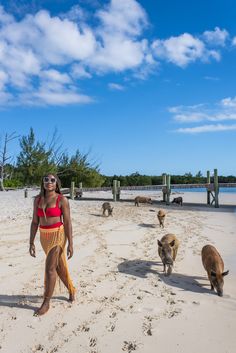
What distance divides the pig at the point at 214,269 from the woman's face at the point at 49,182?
117 inches

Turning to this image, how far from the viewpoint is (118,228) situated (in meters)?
12.7

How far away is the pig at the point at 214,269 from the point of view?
601 centimetres

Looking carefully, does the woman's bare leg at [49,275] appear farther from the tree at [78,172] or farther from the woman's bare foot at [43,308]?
the tree at [78,172]

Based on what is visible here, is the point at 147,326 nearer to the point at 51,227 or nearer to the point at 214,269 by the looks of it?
the point at 51,227

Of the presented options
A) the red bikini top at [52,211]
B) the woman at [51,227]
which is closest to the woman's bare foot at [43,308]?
the woman at [51,227]

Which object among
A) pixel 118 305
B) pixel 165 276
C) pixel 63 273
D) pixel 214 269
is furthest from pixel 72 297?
pixel 214 269

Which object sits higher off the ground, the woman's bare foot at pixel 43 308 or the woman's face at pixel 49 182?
the woman's face at pixel 49 182

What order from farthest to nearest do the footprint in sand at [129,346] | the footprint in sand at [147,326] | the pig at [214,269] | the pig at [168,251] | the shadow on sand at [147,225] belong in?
the shadow on sand at [147,225]
the pig at [168,251]
the pig at [214,269]
the footprint in sand at [147,326]
the footprint in sand at [129,346]

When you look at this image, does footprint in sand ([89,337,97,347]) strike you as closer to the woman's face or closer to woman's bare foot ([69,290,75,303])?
woman's bare foot ([69,290,75,303])

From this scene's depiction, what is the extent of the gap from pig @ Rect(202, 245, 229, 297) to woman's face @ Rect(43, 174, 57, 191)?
2982mm

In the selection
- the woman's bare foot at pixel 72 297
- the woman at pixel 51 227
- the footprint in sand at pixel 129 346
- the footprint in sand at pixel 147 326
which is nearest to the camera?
the footprint in sand at pixel 129 346

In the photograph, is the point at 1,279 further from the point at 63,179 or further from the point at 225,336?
the point at 63,179

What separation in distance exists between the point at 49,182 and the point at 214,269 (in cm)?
315

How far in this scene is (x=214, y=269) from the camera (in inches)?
246
